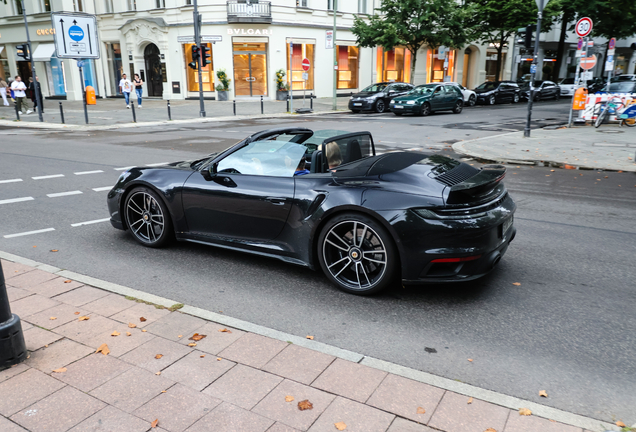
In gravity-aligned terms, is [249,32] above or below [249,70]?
above

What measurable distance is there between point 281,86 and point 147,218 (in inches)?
1223

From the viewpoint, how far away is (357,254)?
4383mm

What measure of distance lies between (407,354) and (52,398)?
2239 mm

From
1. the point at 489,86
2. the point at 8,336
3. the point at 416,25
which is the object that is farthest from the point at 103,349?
the point at 489,86

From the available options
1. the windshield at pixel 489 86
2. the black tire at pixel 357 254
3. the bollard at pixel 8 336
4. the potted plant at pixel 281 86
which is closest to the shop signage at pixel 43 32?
the potted plant at pixel 281 86

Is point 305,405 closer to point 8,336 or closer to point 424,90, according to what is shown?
point 8,336

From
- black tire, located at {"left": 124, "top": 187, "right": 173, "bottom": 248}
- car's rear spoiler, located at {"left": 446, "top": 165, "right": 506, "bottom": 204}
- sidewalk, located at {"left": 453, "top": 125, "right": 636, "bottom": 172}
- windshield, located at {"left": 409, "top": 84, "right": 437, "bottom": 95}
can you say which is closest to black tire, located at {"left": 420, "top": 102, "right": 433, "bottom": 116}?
windshield, located at {"left": 409, "top": 84, "right": 437, "bottom": 95}

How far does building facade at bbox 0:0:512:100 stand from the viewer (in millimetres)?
34250

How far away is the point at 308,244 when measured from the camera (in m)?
4.61

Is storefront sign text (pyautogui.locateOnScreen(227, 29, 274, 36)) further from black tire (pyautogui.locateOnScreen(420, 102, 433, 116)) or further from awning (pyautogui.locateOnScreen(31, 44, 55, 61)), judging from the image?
black tire (pyautogui.locateOnScreen(420, 102, 433, 116))

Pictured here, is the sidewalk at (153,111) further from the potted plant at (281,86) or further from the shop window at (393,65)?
the shop window at (393,65)

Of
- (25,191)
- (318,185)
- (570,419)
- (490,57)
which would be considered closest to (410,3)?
(490,57)

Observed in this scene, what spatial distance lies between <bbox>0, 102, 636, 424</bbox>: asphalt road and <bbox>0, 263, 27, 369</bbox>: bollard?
4.53ft

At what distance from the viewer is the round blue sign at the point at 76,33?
2183 centimetres
